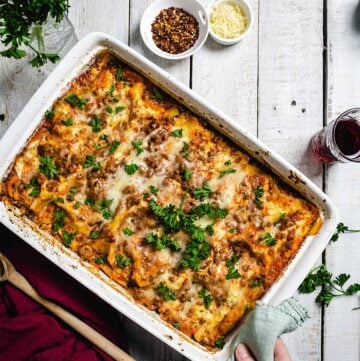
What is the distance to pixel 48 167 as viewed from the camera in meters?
2.71

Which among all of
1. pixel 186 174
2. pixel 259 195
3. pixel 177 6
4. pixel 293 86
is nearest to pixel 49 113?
pixel 186 174

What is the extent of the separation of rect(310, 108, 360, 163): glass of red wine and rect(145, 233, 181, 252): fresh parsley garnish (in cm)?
93

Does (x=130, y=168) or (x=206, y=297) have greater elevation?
(x=130, y=168)

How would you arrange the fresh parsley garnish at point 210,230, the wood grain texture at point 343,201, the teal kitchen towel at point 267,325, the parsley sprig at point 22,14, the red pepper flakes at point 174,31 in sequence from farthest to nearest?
the wood grain texture at point 343,201 < the red pepper flakes at point 174,31 < the fresh parsley garnish at point 210,230 < the teal kitchen towel at point 267,325 < the parsley sprig at point 22,14

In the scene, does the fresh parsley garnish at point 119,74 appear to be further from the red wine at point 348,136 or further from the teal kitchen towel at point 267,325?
the teal kitchen towel at point 267,325

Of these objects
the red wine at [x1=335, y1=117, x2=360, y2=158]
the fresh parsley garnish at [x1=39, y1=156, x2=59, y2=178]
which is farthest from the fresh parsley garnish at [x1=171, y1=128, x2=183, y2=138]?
the red wine at [x1=335, y1=117, x2=360, y2=158]

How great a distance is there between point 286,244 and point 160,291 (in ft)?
2.07

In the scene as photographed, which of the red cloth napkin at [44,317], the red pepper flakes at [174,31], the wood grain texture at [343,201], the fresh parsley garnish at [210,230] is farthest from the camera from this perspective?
the wood grain texture at [343,201]

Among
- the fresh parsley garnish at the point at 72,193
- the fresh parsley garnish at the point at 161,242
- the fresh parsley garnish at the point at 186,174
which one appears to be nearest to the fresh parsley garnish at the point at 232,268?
the fresh parsley garnish at the point at 161,242

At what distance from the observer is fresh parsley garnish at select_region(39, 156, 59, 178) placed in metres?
2.71

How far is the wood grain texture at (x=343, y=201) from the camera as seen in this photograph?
3137 mm

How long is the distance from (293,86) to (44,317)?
177 cm

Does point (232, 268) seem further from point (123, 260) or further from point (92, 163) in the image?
point (92, 163)

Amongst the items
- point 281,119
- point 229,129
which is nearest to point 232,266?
point 229,129
